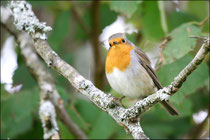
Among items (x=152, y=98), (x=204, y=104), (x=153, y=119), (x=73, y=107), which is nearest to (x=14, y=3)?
(x=73, y=107)

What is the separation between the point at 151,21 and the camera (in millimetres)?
4727

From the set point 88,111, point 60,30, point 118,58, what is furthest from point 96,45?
point 118,58

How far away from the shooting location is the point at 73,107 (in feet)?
13.7

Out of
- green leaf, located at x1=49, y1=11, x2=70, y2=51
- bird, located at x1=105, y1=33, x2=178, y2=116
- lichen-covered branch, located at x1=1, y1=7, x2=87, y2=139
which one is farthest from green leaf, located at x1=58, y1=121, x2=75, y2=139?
green leaf, located at x1=49, y1=11, x2=70, y2=51

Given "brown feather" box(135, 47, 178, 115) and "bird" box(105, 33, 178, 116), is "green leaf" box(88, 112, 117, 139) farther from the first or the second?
"brown feather" box(135, 47, 178, 115)

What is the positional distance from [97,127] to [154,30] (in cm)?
155

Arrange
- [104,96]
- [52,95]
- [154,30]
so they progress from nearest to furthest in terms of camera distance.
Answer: [104,96] → [52,95] → [154,30]

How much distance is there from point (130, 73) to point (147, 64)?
0.30 m

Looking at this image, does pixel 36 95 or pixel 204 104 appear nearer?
pixel 36 95

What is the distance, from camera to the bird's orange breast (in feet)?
12.6

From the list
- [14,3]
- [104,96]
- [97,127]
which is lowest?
[104,96]

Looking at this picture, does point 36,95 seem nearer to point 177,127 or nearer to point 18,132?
point 18,132

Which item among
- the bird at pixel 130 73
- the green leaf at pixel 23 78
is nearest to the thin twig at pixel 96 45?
the green leaf at pixel 23 78

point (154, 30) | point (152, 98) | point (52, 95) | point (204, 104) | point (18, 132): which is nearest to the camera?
point (152, 98)
